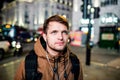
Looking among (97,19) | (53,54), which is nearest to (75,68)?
(53,54)

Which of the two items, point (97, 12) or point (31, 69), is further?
point (97, 12)

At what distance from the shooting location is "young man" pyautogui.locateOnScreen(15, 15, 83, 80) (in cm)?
208

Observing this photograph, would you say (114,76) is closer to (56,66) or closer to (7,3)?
(56,66)

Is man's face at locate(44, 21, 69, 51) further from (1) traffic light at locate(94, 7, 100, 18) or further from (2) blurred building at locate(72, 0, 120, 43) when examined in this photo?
(2) blurred building at locate(72, 0, 120, 43)

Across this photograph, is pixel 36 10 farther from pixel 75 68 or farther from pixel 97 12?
pixel 75 68

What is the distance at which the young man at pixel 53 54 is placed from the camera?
2084 mm

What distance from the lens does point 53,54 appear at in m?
2.17

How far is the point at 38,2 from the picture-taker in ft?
185

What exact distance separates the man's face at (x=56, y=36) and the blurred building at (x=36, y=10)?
2084 inches

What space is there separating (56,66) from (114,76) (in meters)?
6.67

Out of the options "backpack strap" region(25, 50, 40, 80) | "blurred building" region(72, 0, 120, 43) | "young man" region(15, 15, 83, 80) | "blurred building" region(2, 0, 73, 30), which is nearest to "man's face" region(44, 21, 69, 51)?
"young man" region(15, 15, 83, 80)

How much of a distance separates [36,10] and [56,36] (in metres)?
56.2

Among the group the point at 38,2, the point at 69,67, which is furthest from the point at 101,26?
the point at 38,2

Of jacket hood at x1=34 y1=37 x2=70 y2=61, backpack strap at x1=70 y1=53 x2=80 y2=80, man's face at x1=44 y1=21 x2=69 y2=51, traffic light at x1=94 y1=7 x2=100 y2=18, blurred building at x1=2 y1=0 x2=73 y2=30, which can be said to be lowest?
backpack strap at x1=70 y1=53 x2=80 y2=80
